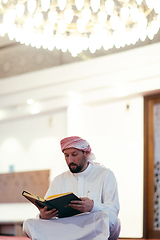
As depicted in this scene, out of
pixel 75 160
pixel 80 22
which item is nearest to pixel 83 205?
pixel 75 160

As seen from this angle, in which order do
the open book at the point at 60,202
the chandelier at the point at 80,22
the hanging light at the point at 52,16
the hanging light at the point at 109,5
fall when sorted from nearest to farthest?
the open book at the point at 60,202, the hanging light at the point at 109,5, the chandelier at the point at 80,22, the hanging light at the point at 52,16

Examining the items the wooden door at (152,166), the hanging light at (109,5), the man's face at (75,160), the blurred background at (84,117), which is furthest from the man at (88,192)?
the wooden door at (152,166)

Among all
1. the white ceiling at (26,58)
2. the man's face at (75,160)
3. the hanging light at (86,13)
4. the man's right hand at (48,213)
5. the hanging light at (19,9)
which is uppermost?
the white ceiling at (26,58)

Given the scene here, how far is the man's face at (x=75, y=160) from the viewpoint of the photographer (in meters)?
4.06

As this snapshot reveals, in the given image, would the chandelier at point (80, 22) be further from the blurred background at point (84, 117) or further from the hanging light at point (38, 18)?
the blurred background at point (84, 117)

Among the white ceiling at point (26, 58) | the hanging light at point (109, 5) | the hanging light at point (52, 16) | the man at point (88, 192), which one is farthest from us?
the white ceiling at point (26, 58)

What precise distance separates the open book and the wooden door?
116 inches

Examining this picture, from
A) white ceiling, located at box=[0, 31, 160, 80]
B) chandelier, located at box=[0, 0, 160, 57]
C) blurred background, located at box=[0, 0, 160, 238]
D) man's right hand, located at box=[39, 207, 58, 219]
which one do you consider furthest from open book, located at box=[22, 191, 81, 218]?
white ceiling, located at box=[0, 31, 160, 80]

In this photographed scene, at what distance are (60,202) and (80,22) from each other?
1.74 meters

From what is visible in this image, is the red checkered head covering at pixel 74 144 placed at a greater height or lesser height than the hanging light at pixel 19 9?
lesser

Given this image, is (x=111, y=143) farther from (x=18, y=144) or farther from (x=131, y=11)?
(x=131, y=11)

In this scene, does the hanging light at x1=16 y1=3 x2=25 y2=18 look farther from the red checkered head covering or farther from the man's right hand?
the man's right hand

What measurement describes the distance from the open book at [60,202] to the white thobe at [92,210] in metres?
0.08

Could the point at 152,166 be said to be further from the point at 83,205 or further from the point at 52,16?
the point at 52,16
